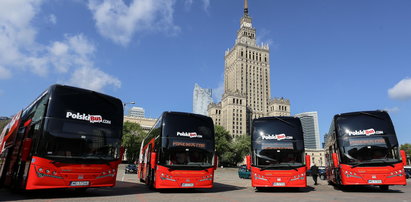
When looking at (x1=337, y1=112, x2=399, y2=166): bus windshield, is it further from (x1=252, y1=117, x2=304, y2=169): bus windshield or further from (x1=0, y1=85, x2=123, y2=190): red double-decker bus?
(x1=0, y1=85, x2=123, y2=190): red double-decker bus

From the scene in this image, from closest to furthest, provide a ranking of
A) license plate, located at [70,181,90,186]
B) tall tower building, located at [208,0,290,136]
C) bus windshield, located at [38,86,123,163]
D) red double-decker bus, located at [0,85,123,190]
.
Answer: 1. red double-decker bus, located at [0,85,123,190]
2. bus windshield, located at [38,86,123,163]
3. license plate, located at [70,181,90,186]
4. tall tower building, located at [208,0,290,136]

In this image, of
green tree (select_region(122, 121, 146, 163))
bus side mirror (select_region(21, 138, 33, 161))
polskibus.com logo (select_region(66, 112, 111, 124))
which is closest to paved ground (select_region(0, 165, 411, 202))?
bus side mirror (select_region(21, 138, 33, 161))

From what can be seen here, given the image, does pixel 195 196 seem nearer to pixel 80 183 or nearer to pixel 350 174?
pixel 80 183

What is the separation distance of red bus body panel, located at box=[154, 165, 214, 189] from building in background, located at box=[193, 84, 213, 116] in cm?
15427

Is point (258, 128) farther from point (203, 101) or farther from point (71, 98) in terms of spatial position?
point (203, 101)

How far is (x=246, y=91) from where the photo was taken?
125188 mm

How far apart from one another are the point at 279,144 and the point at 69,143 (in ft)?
29.1

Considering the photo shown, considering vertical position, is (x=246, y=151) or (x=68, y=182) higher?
(x=246, y=151)

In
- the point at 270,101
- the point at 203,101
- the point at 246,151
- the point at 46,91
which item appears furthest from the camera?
the point at 203,101

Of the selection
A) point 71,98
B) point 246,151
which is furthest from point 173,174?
point 246,151

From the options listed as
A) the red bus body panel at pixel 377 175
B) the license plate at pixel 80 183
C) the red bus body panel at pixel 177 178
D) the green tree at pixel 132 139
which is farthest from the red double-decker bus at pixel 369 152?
the green tree at pixel 132 139

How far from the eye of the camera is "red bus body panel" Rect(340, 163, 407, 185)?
40.2ft

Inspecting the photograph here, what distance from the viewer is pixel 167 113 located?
43.5 ft

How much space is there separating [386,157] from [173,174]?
935 centimetres
